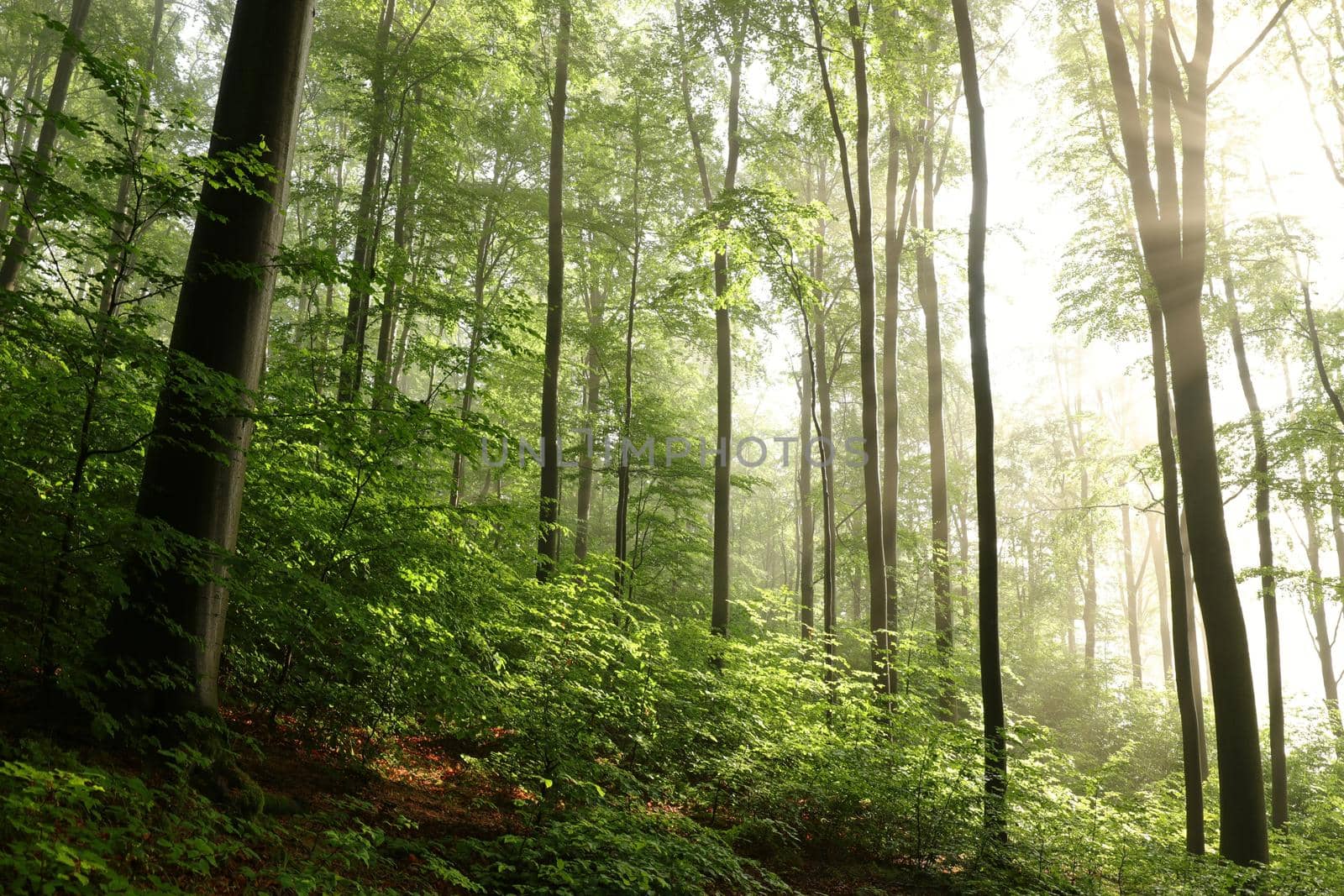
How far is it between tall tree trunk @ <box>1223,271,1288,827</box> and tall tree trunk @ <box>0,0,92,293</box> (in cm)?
1438

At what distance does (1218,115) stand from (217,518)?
17.3 metres

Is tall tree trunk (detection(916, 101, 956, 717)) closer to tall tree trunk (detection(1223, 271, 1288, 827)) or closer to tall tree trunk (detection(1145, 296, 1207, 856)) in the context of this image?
tall tree trunk (detection(1145, 296, 1207, 856))

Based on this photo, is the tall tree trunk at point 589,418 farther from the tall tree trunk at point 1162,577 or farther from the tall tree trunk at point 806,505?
the tall tree trunk at point 1162,577

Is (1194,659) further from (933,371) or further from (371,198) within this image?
(371,198)

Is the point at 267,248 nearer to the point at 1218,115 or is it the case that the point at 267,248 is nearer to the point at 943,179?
the point at 943,179

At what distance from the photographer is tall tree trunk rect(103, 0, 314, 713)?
341 cm

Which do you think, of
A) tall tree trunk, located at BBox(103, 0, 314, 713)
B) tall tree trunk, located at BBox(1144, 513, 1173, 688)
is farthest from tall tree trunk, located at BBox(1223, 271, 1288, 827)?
tall tree trunk, located at BBox(103, 0, 314, 713)

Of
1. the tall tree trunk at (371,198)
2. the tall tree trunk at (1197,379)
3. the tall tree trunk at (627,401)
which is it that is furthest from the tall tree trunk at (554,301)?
the tall tree trunk at (1197,379)

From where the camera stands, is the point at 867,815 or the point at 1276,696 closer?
the point at 867,815

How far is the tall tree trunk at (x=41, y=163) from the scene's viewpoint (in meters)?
2.60

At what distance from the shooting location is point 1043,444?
28.7 meters

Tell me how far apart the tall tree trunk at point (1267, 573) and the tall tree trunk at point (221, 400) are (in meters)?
13.6

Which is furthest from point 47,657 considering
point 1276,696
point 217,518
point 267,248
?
point 1276,696

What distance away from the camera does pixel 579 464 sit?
14.2 meters
